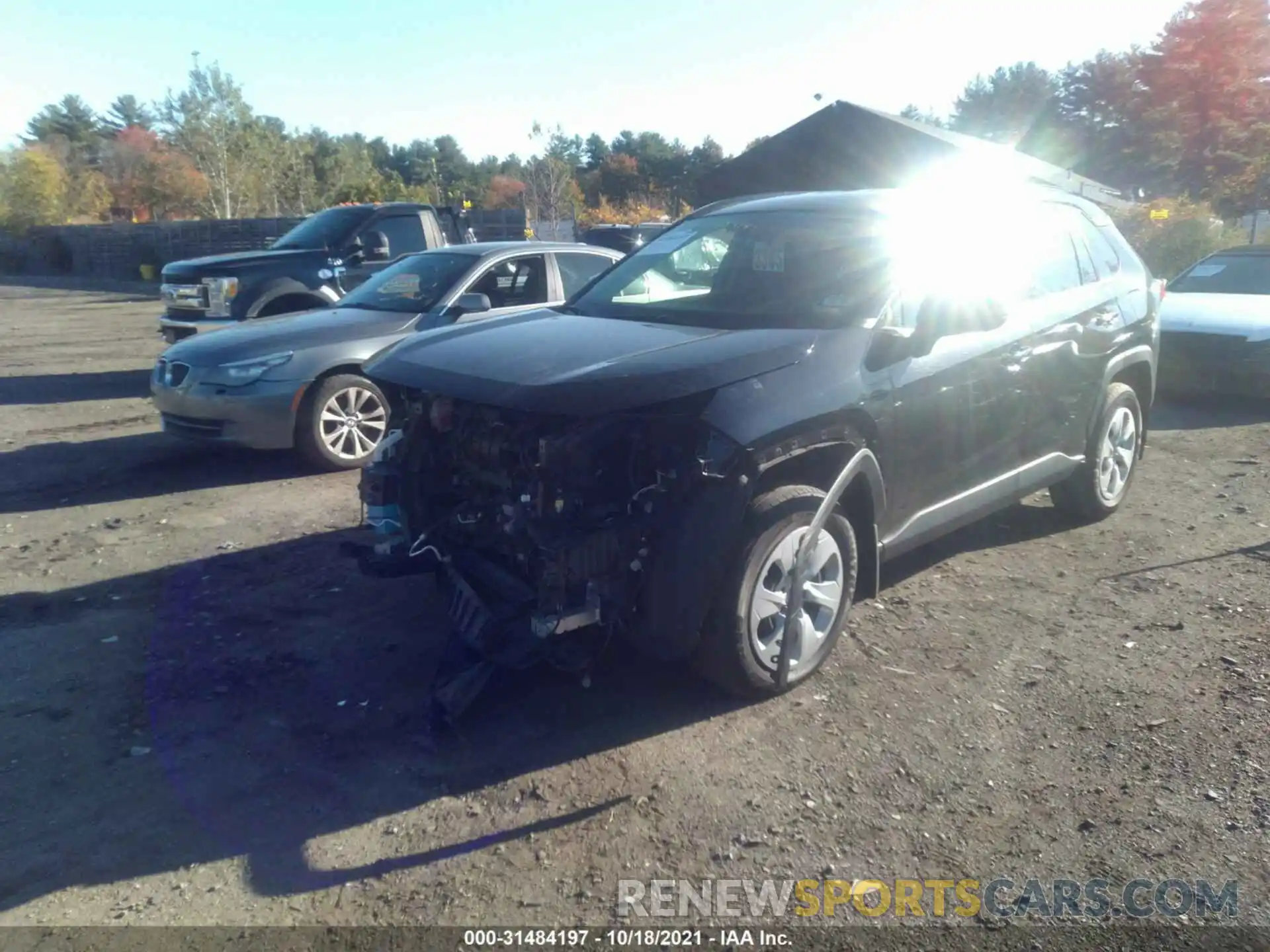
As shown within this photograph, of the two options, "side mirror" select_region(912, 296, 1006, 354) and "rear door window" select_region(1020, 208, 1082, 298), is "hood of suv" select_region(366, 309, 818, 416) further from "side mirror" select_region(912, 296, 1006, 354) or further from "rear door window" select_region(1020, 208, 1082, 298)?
"rear door window" select_region(1020, 208, 1082, 298)

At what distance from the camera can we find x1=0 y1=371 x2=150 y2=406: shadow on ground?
11352 mm

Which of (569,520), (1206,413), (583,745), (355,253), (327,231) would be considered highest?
(327,231)

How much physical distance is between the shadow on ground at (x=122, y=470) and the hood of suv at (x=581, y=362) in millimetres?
3742

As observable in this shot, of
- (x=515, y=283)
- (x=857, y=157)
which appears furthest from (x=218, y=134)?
(x=515, y=283)

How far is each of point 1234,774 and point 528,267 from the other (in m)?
6.40

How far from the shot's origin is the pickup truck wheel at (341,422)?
7.65 m

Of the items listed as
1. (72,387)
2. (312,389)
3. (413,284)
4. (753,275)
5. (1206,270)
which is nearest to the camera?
(753,275)

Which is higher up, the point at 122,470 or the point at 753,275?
the point at 753,275

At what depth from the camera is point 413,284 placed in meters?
8.40

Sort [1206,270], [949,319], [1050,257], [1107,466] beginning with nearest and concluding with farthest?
[949,319] < [1050,257] < [1107,466] < [1206,270]

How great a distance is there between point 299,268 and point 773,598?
320 inches

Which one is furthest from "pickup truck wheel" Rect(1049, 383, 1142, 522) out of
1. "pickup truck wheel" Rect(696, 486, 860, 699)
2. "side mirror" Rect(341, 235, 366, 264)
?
"side mirror" Rect(341, 235, 366, 264)

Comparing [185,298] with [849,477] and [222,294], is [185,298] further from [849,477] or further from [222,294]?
[849,477]

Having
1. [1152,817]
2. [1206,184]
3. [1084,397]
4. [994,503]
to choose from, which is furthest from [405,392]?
[1206,184]
